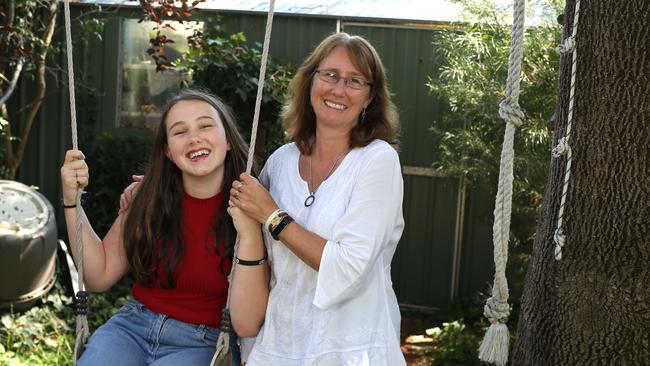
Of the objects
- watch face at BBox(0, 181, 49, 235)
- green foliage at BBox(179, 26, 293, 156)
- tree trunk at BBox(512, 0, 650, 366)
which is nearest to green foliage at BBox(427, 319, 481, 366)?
green foliage at BBox(179, 26, 293, 156)

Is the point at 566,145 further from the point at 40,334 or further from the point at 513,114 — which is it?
the point at 40,334

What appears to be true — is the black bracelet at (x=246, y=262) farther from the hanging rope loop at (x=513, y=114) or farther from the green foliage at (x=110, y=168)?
the green foliage at (x=110, y=168)

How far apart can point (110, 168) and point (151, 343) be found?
14.2 ft

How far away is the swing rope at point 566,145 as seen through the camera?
215 centimetres

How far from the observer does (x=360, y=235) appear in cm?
207

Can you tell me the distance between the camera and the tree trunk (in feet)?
7.09

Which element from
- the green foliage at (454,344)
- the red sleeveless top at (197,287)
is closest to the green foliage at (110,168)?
the green foliage at (454,344)

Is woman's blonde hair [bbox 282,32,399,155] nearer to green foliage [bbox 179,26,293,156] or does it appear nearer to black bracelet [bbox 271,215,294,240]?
black bracelet [bbox 271,215,294,240]

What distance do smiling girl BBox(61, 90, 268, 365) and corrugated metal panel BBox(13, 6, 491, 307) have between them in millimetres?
3969

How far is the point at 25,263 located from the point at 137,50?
2528 millimetres

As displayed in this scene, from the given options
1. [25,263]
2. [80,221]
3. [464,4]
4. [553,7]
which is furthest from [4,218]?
[553,7]

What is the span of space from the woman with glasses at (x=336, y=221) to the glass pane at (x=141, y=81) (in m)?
4.48

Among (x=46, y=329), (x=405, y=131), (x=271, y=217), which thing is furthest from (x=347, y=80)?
(x=405, y=131)

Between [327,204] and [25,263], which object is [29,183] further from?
[327,204]
